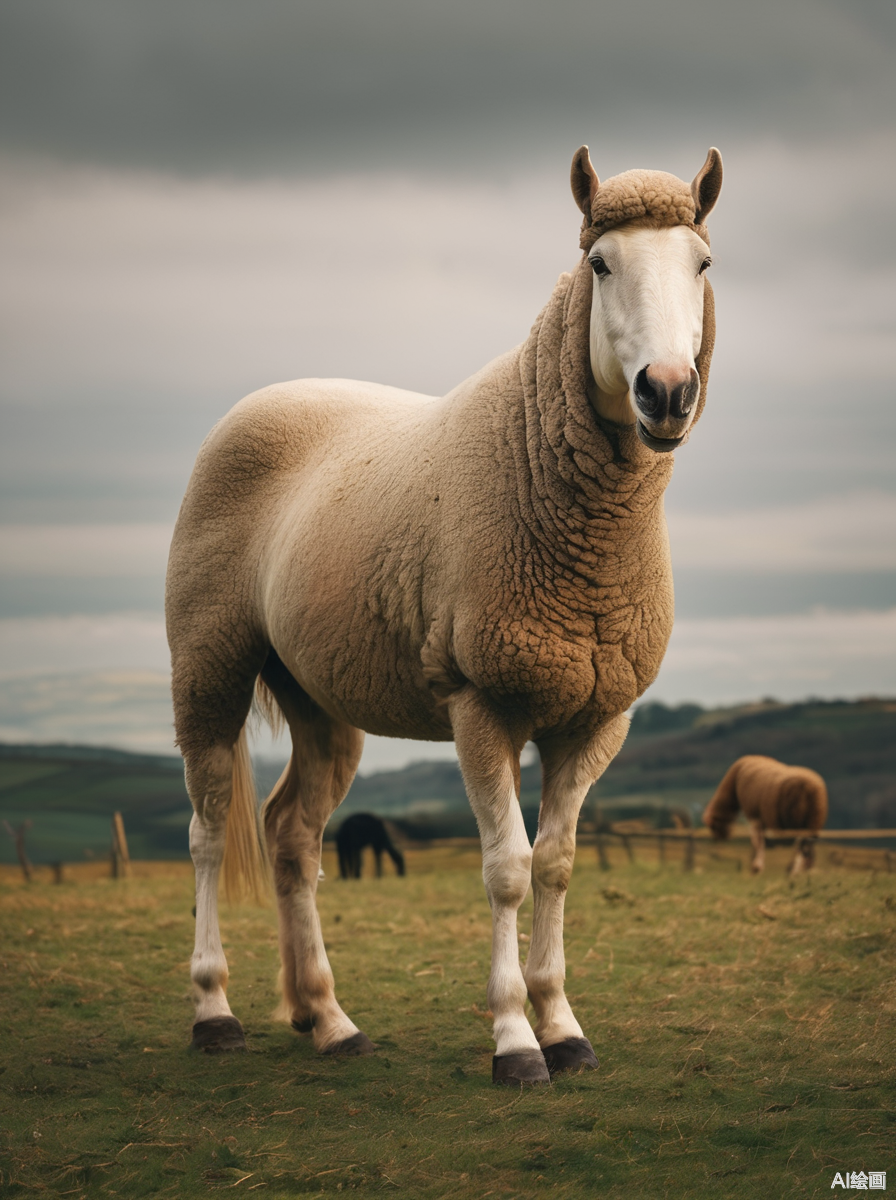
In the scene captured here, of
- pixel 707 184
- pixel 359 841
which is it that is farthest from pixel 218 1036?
pixel 359 841

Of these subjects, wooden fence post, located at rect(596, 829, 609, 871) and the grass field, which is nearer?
the grass field

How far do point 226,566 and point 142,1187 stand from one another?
300 cm

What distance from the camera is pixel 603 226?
4008 millimetres

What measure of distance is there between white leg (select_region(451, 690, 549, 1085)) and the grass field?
0.21 meters

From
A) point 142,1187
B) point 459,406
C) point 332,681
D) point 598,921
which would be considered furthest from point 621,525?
point 598,921

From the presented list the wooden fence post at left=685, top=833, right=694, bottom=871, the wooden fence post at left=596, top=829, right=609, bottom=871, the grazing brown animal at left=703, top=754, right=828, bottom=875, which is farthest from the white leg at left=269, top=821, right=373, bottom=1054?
the wooden fence post at left=596, top=829, right=609, bottom=871

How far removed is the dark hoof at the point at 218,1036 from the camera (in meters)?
5.32

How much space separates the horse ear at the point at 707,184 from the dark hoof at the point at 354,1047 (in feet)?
12.2

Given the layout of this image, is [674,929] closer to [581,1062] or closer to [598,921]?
[598,921]

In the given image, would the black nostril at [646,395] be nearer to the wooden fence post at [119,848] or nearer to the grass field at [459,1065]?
the grass field at [459,1065]

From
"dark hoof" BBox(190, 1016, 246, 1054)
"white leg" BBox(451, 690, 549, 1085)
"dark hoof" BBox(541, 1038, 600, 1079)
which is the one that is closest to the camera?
"white leg" BBox(451, 690, 549, 1085)

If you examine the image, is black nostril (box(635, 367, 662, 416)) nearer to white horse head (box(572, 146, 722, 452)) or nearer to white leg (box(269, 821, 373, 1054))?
white horse head (box(572, 146, 722, 452))

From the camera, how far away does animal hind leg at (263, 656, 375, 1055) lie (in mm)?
5457

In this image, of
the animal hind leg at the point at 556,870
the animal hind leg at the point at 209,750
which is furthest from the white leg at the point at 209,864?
the animal hind leg at the point at 556,870
